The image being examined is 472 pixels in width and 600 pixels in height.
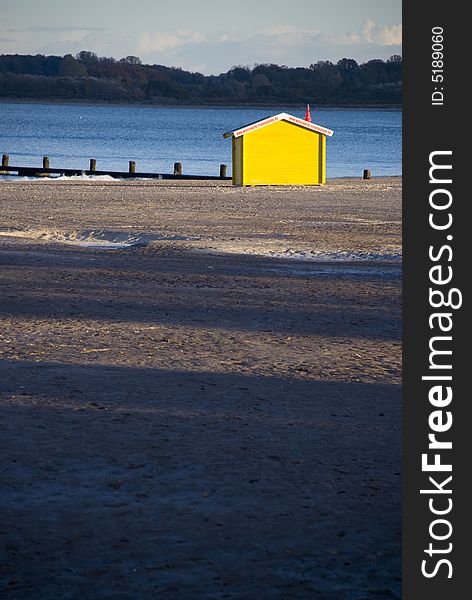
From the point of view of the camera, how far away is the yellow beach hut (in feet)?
118

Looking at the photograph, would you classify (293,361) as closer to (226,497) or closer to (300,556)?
(226,497)

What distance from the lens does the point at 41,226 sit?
20609 millimetres

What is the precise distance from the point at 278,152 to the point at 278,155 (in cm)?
17

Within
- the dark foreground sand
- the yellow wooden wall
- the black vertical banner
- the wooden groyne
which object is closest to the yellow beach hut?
the yellow wooden wall

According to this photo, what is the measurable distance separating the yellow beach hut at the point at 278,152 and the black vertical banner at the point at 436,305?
32.3 metres

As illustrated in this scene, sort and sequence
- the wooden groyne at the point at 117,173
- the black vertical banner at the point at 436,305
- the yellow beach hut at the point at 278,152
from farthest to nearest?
the wooden groyne at the point at 117,173, the yellow beach hut at the point at 278,152, the black vertical banner at the point at 436,305

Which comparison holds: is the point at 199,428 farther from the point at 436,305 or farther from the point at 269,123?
the point at 269,123

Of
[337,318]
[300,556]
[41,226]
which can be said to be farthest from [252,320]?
[41,226]

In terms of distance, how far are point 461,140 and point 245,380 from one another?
537 cm

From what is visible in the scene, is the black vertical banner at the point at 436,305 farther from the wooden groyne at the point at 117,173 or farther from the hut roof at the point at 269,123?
the wooden groyne at the point at 117,173

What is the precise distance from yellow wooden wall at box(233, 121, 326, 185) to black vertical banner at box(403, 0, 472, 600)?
32612 millimetres

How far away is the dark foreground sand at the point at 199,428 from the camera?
4723 mm

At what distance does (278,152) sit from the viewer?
120 ft

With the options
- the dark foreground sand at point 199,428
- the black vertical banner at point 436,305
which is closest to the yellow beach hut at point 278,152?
the dark foreground sand at point 199,428
